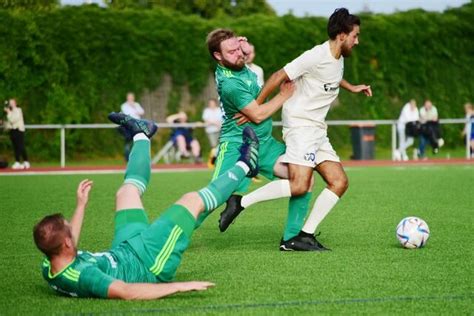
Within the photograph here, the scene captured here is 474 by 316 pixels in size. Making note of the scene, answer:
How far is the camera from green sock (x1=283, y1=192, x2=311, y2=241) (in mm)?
10398

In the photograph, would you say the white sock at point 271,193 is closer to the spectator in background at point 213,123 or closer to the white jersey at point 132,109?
the white jersey at point 132,109

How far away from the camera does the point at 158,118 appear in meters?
34.0

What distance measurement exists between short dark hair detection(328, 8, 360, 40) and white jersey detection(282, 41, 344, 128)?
186 millimetres

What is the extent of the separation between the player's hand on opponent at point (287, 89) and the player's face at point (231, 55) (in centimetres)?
51

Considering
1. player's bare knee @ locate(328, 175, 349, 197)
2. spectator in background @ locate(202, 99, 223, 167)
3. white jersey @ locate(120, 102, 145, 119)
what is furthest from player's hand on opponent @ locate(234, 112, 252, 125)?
spectator in background @ locate(202, 99, 223, 167)

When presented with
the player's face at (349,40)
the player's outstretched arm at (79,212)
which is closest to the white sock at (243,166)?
the player's outstretched arm at (79,212)

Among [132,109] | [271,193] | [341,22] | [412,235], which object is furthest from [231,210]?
[132,109]

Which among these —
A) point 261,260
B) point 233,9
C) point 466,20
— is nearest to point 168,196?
point 261,260

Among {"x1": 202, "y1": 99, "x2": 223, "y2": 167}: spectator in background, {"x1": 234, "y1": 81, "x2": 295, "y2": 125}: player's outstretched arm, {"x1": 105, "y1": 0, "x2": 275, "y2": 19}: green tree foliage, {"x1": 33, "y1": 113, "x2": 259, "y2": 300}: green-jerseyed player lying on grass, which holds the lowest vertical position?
{"x1": 202, "y1": 99, "x2": 223, "y2": 167}: spectator in background

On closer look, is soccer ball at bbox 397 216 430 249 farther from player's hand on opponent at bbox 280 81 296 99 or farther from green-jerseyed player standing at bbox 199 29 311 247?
player's hand on opponent at bbox 280 81 296 99

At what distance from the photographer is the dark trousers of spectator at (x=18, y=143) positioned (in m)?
28.4

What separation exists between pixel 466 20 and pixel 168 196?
22209 mm

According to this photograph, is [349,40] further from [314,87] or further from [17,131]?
[17,131]

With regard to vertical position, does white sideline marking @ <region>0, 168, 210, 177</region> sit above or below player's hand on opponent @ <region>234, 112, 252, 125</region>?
below
